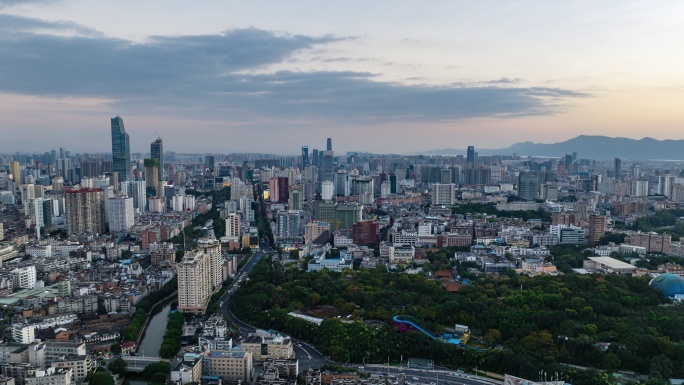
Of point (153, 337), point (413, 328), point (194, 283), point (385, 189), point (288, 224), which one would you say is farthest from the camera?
point (385, 189)

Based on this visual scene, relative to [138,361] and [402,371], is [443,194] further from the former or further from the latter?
[138,361]

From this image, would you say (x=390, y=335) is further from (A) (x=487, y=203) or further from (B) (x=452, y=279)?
(A) (x=487, y=203)

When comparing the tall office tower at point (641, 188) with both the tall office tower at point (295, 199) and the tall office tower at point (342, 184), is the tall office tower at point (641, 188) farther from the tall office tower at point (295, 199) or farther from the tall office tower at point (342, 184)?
the tall office tower at point (295, 199)

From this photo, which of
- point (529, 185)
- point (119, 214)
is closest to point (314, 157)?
point (529, 185)

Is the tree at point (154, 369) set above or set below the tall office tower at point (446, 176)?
below

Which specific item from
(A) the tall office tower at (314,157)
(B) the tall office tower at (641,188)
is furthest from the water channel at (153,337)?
(A) the tall office tower at (314,157)

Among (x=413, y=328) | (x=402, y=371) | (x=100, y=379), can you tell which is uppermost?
(x=413, y=328)
